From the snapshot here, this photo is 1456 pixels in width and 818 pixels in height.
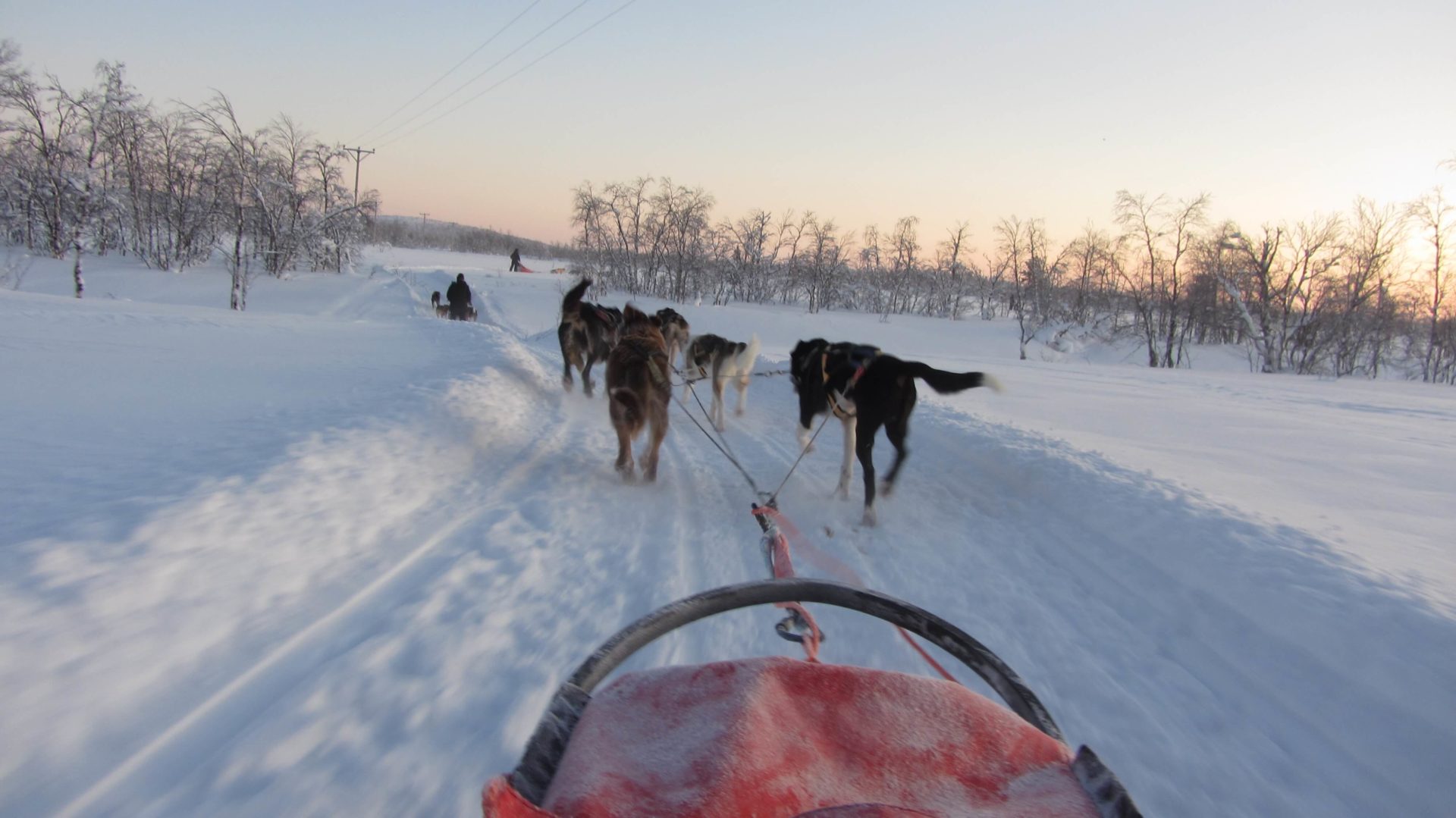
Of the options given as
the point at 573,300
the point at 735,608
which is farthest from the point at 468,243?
the point at 735,608

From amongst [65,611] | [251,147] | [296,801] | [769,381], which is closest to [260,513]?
[65,611]

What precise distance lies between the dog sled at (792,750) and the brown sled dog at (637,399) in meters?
4.35

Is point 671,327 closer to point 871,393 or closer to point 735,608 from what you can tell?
point 871,393

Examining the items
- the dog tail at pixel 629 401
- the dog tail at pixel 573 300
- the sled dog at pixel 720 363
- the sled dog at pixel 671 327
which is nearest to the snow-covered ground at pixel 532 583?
the dog tail at pixel 629 401

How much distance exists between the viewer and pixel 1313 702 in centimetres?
260

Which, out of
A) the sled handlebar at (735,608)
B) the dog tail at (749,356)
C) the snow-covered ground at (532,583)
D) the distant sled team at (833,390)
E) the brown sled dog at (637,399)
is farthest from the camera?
the dog tail at (749,356)

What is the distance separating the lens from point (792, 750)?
984 millimetres

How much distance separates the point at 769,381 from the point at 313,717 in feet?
34.9

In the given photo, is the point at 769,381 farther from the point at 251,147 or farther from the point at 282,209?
the point at 282,209

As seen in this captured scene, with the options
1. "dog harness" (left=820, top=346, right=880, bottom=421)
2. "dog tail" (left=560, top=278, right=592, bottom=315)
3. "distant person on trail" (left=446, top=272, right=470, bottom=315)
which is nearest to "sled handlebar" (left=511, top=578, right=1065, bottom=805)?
"dog harness" (left=820, top=346, right=880, bottom=421)

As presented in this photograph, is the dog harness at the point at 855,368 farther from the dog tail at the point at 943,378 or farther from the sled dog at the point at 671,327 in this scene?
the sled dog at the point at 671,327

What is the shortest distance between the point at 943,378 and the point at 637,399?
8.54 feet

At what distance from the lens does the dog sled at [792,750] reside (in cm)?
86

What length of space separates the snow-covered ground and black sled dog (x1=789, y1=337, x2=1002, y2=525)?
447 millimetres
